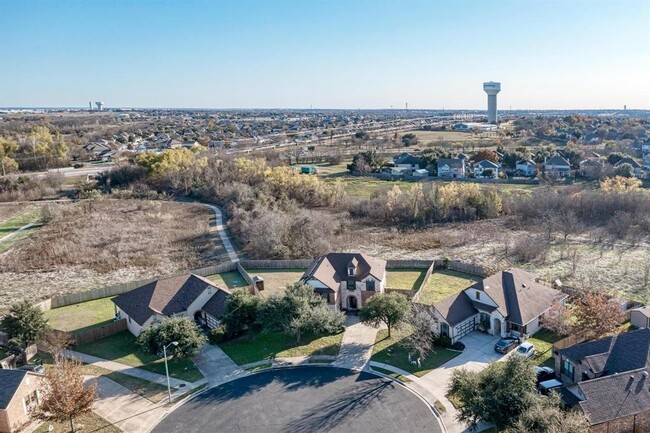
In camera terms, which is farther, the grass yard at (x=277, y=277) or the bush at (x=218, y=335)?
the grass yard at (x=277, y=277)

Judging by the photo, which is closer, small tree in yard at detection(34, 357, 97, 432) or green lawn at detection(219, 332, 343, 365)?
small tree in yard at detection(34, 357, 97, 432)

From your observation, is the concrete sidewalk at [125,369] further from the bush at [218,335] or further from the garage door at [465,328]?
the garage door at [465,328]

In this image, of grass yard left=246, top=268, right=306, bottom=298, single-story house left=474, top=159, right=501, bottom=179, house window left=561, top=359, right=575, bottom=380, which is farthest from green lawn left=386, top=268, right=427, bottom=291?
single-story house left=474, top=159, right=501, bottom=179

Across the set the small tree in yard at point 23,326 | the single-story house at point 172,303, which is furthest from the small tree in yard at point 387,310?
the small tree in yard at point 23,326

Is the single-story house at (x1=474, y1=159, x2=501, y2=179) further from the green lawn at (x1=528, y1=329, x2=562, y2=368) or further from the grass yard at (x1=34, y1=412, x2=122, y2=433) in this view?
the grass yard at (x1=34, y1=412, x2=122, y2=433)

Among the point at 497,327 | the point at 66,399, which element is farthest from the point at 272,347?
the point at 497,327
